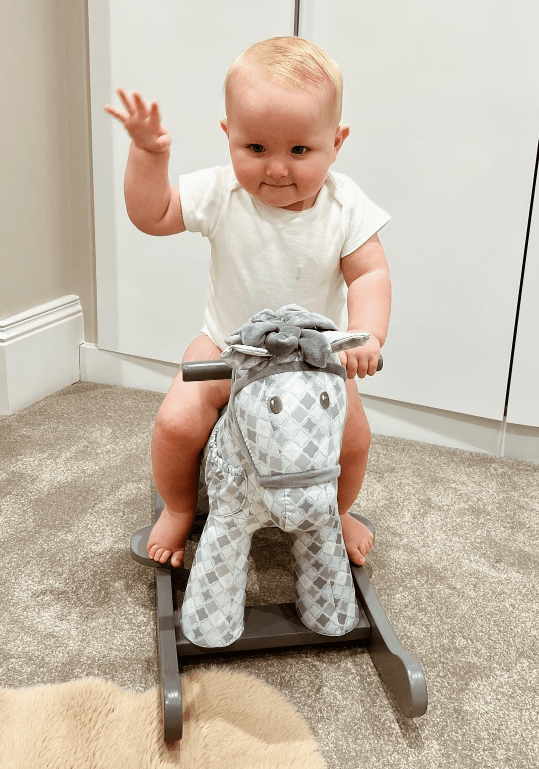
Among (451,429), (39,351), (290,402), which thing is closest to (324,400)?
(290,402)

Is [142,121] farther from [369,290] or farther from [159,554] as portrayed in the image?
[159,554]

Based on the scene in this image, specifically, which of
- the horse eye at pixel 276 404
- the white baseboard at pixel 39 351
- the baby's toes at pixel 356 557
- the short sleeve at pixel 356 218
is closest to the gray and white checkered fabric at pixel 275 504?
the horse eye at pixel 276 404

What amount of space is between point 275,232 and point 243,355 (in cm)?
22

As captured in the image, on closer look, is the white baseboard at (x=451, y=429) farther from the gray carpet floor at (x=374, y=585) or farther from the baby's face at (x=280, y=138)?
the baby's face at (x=280, y=138)

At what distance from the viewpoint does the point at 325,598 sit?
2.60ft

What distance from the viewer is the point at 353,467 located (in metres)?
0.88

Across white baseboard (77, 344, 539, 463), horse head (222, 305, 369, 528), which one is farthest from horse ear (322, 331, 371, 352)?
white baseboard (77, 344, 539, 463)

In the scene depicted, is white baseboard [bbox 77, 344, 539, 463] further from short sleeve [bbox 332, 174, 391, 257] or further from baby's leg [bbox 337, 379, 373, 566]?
short sleeve [bbox 332, 174, 391, 257]

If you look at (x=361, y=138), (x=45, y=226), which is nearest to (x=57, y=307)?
(x=45, y=226)

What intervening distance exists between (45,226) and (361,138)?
0.68 meters

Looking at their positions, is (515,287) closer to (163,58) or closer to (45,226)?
(163,58)

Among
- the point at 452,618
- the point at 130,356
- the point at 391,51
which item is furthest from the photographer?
the point at 130,356

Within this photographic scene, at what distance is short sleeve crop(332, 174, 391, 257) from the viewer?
83 centimetres

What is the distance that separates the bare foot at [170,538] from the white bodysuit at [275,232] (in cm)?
29
